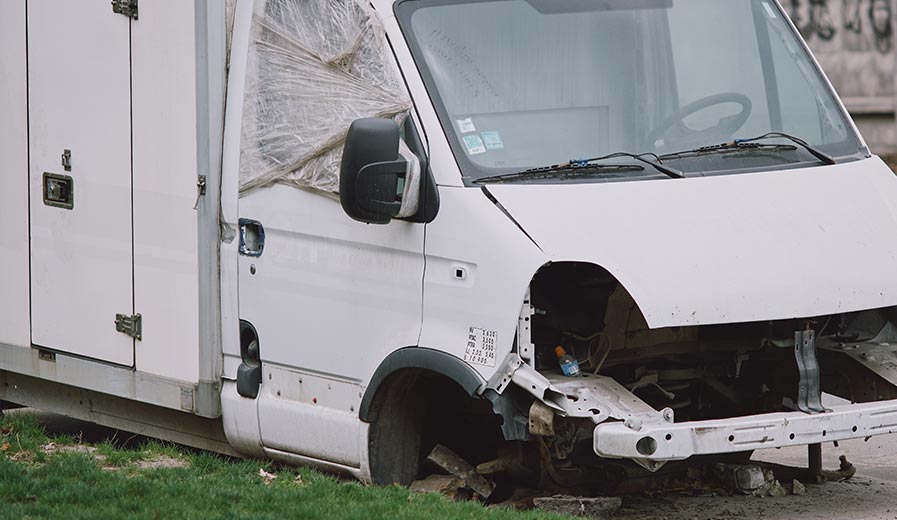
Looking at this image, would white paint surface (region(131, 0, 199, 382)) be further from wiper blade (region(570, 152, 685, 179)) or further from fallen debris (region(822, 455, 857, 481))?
fallen debris (region(822, 455, 857, 481))

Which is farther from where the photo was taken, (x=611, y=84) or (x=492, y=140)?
(x=611, y=84)

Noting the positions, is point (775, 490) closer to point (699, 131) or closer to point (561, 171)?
point (699, 131)

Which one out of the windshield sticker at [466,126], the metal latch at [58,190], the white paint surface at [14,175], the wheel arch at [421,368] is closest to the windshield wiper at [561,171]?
the windshield sticker at [466,126]

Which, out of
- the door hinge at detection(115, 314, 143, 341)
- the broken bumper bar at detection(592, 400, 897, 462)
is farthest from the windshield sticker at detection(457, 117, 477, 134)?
the door hinge at detection(115, 314, 143, 341)

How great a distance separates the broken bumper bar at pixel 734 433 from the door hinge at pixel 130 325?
8.78ft

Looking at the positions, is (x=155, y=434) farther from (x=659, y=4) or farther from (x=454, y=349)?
(x=659, y=4)

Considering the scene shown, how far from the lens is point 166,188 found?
813 centimetres

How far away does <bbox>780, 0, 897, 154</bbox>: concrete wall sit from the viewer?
66.0 ft

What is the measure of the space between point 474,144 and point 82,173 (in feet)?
8.24

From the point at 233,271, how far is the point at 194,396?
625 mm

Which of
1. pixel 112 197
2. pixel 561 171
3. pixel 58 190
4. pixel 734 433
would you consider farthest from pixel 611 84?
pixel 58 190

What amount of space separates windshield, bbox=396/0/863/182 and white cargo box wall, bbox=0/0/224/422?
139 centimetres

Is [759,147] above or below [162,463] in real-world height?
above

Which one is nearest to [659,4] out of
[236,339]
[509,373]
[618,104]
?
[618,104]
